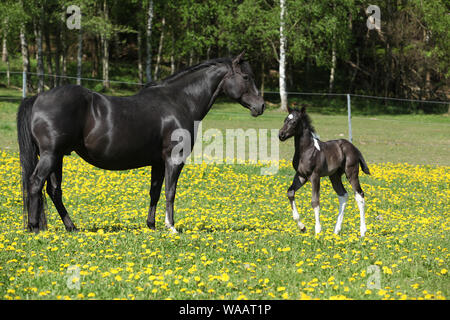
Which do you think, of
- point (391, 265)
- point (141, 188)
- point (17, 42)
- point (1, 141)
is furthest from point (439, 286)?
point (17, 42)

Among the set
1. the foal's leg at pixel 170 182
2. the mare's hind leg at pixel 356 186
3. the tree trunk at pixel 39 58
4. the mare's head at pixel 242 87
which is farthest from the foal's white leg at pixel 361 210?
the tree trunk at pixel 39 58

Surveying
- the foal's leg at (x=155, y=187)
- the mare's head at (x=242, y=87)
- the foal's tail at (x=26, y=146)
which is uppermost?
the mare's head at (x=242, y=87)

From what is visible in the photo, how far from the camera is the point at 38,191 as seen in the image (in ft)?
26.3

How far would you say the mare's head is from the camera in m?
8.95

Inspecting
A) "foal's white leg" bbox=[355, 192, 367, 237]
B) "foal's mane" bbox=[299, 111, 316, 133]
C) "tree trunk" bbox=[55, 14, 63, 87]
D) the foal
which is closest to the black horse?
the foal

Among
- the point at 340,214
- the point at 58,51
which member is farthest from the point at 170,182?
the point at 58,51

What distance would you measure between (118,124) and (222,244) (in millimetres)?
2335

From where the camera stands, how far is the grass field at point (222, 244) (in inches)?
228

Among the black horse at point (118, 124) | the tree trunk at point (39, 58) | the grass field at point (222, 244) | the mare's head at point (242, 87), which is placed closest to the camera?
the grass field at point (222, 244)

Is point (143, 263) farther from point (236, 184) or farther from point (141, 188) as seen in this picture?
point (236, 184)

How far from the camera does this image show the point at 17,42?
47.3 metres

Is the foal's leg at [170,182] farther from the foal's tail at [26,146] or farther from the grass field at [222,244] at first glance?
the foal's tail at [26,146]

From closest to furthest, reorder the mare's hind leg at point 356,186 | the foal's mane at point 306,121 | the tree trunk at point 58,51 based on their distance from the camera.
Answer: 1. the foal's mane at point 306,121
2. the mare's hind leg at point 356,186
3. the tree trunk at point 58,51
